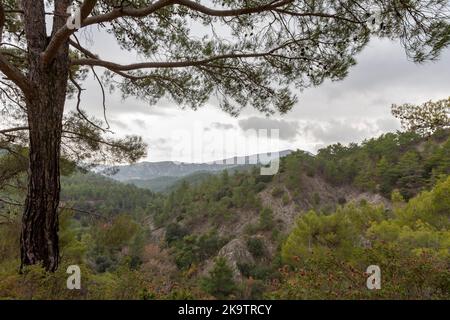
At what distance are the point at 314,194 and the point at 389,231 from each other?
39761 mm

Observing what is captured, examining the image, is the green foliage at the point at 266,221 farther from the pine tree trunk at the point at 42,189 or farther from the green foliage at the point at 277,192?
the pine tree trunk at the point at 42,189

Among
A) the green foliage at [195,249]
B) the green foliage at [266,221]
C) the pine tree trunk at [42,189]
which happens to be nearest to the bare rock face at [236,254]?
the green foliage at [195,249]

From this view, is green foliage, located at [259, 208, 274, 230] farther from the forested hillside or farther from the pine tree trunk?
the pine tree trunk

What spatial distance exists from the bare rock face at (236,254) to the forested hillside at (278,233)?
0.72 feet

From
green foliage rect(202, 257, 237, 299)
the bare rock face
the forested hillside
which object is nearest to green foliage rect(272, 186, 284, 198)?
the forested hillside

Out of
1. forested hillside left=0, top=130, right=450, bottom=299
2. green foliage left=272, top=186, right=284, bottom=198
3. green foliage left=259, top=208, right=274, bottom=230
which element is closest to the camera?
forested hillside left=0, top=130, right=450, bottom=299

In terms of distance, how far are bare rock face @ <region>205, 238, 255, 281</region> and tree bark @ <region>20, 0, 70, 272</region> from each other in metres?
34.0

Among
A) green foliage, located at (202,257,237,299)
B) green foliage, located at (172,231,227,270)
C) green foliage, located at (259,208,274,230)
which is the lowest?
green foliage, located at (172,231,227,270)

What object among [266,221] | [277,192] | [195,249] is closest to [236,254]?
[195,249]

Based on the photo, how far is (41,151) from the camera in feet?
10.6

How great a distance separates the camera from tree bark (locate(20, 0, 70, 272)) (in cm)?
317

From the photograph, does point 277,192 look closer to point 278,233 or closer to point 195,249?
point 278,233
